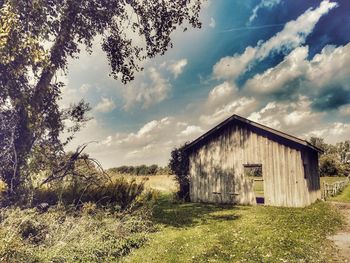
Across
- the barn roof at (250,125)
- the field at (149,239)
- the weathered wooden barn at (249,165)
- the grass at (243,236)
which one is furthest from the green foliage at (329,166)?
Result: the field at (149,239)

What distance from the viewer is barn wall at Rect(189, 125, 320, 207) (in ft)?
67.3

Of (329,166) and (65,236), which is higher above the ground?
(329,166)

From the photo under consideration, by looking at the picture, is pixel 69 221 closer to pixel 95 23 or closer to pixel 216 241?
pixel 216 241

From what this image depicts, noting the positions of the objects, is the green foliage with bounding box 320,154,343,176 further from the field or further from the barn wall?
the field

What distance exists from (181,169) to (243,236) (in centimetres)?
1543

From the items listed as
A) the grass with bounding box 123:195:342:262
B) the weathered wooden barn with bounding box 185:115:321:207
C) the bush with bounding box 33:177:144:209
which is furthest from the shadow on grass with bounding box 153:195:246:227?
the weathered wooden barn with bounding box 185:115:321:207

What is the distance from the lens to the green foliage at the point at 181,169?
89.2 ft

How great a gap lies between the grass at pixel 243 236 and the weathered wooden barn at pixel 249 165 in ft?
6.62

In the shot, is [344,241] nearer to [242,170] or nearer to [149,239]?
[149,239]

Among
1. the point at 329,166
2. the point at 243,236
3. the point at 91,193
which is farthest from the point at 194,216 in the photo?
the point at 329,166

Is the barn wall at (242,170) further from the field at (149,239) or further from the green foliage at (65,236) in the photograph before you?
the green foliage at (65,236)

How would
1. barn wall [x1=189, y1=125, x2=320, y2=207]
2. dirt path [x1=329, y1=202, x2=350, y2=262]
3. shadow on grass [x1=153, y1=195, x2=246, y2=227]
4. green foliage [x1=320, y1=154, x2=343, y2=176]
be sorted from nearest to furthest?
1. dirt path [x1=329, y1=202, x2=350, y2=262]
2. shadow on grass [x1=153, y1=195, x2=246, y2=227]
3. barn wall [x1=189, y1=125, x2=320, y2=207]
4. green foliage [x1=320, y1=154, x2=343, y2=176]

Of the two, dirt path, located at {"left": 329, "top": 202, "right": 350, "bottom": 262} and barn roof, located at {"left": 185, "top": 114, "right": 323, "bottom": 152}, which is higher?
barn roof, located at {"left": 185, "top": 114, "right": 323, "bottom": 152}

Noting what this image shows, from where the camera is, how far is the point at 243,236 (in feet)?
41.2
